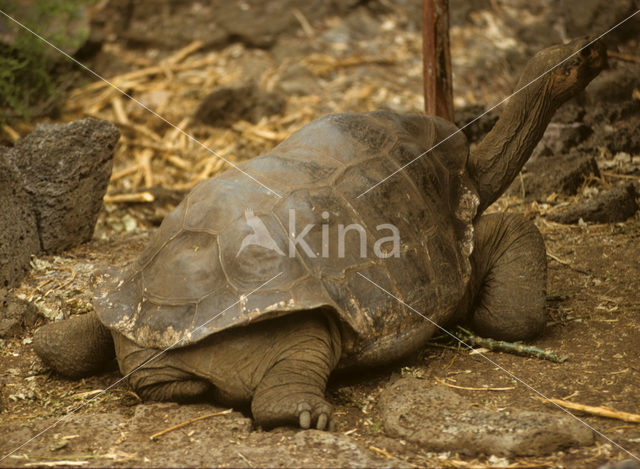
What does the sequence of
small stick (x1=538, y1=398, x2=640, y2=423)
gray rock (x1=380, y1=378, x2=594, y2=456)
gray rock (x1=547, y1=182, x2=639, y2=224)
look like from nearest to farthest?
gray rock (x1=380, y1=378, x2=594, y2=456) → small stick (x1=538, y1=398, x2=640, y2=423) → gray rock (x1=547, y1=182, x2=639, y2=224)

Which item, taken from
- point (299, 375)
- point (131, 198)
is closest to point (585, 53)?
point (299, 375)

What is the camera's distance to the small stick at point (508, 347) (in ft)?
11.7

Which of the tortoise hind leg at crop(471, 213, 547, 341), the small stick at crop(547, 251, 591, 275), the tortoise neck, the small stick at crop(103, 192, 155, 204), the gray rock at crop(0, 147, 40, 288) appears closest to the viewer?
the tortoise hind leg at crop(471, 213, 547, 341)

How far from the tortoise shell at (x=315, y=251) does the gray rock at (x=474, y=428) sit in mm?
383

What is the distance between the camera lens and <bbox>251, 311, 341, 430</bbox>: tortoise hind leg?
2953mm

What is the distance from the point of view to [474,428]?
9.36 ft

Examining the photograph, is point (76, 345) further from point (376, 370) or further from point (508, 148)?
point (508, 148)

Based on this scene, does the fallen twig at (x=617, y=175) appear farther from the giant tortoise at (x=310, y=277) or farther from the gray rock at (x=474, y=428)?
the gray rock at (x=474, y=428)

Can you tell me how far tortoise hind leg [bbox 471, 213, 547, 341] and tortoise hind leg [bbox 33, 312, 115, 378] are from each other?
1.99 m

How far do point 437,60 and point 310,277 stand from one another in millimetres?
2769

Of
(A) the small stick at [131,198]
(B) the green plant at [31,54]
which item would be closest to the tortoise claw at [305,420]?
(A) the small stick at [131,198]

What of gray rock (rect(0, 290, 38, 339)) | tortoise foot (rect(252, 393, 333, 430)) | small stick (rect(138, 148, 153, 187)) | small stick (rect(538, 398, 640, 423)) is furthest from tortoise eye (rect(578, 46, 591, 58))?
small stick (rect(138, 148, 153, 187))

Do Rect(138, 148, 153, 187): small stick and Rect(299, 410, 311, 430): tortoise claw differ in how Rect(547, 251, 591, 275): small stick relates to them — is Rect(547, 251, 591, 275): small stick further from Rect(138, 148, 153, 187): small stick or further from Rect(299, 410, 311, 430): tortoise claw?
Rect(138, 148, 153, 187): small stick

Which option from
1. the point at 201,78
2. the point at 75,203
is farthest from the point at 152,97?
the point at 75,203
